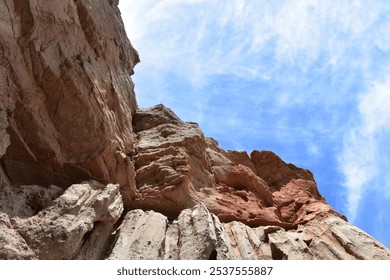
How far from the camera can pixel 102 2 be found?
2894 centimetres

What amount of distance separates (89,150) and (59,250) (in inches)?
294

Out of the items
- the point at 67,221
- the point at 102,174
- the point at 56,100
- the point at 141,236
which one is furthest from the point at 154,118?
the point at 67,221

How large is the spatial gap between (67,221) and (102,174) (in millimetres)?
6085

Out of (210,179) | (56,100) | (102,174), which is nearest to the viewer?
(56,100)

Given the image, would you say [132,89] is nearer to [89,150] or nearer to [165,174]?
[165,174]

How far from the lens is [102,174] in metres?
21.8

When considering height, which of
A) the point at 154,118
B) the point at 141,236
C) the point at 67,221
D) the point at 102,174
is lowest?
the point at 67,221

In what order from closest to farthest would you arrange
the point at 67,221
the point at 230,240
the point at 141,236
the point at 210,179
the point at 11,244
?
the point at 11,244 < the point at 67,221 < the point at 141,236 < the point at 230,240 < the point at 210,179

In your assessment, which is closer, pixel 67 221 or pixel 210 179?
pixel 67 221

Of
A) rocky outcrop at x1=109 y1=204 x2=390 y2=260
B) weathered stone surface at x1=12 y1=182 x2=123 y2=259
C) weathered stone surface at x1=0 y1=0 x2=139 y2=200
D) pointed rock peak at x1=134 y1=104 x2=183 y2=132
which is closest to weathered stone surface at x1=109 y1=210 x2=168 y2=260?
rocky outcrop at x1=109 y1=204 x2=390 y2=260

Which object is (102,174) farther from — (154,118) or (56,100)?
(154,118)

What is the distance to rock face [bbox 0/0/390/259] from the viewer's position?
17.1 m
